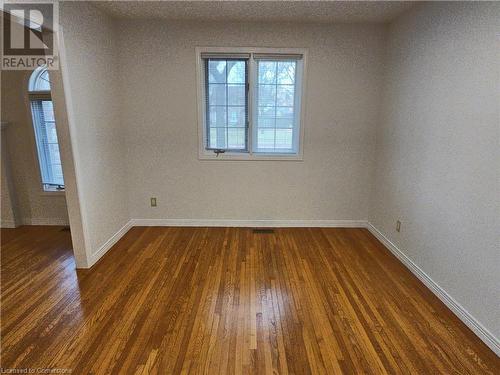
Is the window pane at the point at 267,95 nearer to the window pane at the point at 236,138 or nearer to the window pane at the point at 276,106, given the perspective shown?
the window pane at the point at 276,106

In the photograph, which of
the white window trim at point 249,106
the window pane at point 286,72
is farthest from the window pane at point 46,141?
the window pane at point 286,72

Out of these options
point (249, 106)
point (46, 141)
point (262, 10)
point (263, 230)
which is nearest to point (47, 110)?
point (46, 141)

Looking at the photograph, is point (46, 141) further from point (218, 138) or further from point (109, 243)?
point (218, 138)

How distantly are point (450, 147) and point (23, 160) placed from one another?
4541 mm

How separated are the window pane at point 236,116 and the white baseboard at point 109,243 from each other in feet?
6.03

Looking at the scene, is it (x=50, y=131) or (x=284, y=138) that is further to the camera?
(x=284, y=138)

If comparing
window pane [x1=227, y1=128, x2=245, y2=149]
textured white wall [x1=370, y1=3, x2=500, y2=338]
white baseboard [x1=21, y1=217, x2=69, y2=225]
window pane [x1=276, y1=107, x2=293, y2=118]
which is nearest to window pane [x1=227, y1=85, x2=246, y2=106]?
window pane [x1=227, y1=128, x2=245, y2=149]

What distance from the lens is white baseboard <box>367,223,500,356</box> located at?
1699 millimetres

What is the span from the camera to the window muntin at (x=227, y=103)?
329cm

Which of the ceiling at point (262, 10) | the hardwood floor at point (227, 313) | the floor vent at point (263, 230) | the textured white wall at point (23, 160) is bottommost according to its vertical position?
the hardwood floor at point (227, 313)

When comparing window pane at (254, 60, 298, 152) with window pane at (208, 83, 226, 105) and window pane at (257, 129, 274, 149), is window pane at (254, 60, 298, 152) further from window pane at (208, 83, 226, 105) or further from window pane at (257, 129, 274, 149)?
window pane at (208, 83, 226, 105)

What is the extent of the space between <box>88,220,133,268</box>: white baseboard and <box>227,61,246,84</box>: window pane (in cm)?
222

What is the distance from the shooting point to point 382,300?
2.14m

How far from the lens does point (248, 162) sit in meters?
3.46
